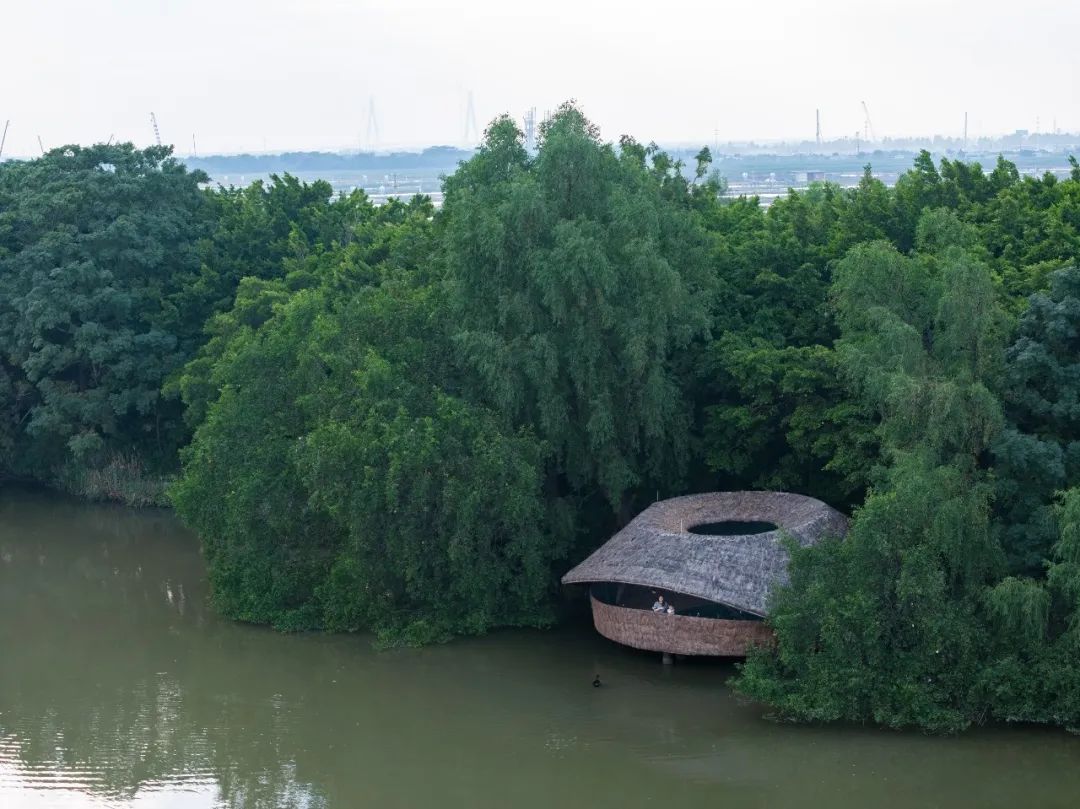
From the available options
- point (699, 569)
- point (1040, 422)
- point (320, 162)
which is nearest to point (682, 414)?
point (699, 569)

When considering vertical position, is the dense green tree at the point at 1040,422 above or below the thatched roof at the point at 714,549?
above

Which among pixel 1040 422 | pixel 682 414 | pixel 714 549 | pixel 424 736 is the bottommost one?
pixel 424 736

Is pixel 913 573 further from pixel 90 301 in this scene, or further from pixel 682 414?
pixel 90 301

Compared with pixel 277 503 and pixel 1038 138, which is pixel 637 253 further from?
pixel 1038 138

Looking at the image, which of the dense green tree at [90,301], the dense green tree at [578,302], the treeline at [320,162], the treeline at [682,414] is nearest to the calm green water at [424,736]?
the treeline at [682,414]

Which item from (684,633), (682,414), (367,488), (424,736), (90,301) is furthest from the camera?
(90,301)

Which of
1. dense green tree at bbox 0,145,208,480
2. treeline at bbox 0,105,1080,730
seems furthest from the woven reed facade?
dense green tree at bbox 0,145,208,480

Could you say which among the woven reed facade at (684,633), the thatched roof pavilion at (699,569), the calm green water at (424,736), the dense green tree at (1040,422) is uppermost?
the dense green tree at (1040,422)

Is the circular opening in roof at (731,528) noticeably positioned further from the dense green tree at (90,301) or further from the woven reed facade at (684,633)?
the dense green tree at (90,301)
